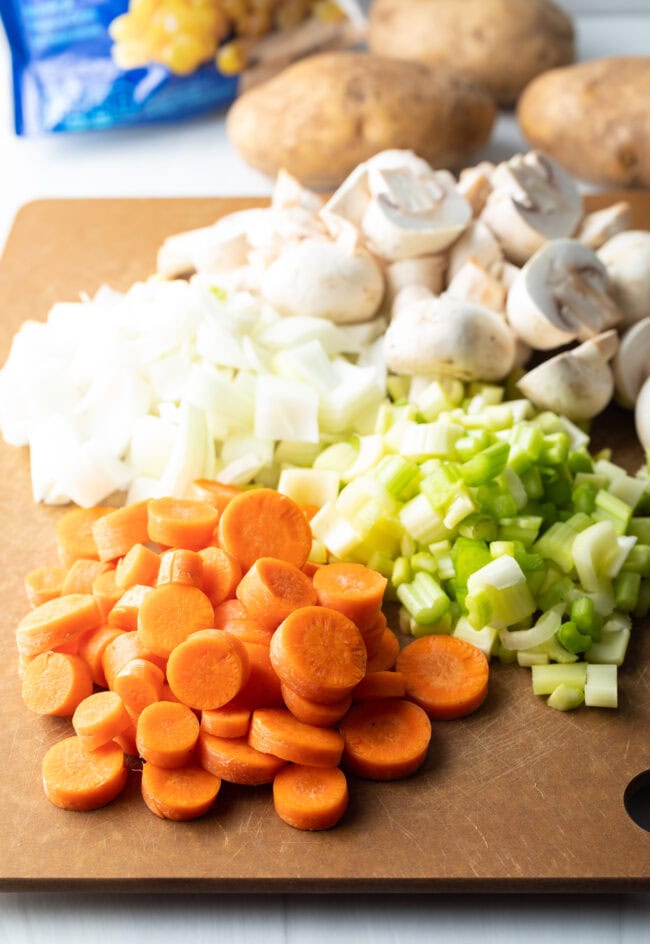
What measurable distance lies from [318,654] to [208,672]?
7.4 inches

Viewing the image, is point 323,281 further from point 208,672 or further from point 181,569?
point 208,672

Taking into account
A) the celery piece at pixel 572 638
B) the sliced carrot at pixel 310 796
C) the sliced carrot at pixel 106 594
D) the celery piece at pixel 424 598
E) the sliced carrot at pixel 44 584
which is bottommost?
the celery piece at pixel 572 638

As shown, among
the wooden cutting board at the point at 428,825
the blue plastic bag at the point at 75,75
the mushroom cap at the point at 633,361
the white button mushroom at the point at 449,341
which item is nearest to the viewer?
the wooden cutting board at the point at 428,825

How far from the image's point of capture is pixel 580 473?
254 cm

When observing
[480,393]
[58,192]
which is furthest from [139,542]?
[58,192]

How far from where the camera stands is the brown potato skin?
361 centimetres

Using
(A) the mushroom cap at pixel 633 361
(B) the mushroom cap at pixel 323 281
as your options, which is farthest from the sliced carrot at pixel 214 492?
(A) the mushroom cap at pixel 633 361

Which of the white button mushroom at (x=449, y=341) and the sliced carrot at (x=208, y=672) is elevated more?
the sliced carrot at (x=208, y=672)

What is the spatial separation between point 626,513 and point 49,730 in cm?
120

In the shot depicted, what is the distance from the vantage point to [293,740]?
1.96 m

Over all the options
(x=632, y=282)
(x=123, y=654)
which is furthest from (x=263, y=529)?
(x=632, y=282)

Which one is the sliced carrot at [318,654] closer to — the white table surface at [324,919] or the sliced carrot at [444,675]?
the sliced carrot at [444,675]

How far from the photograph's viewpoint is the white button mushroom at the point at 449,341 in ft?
8.73

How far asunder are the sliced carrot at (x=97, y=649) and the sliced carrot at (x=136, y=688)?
5.0 inches
